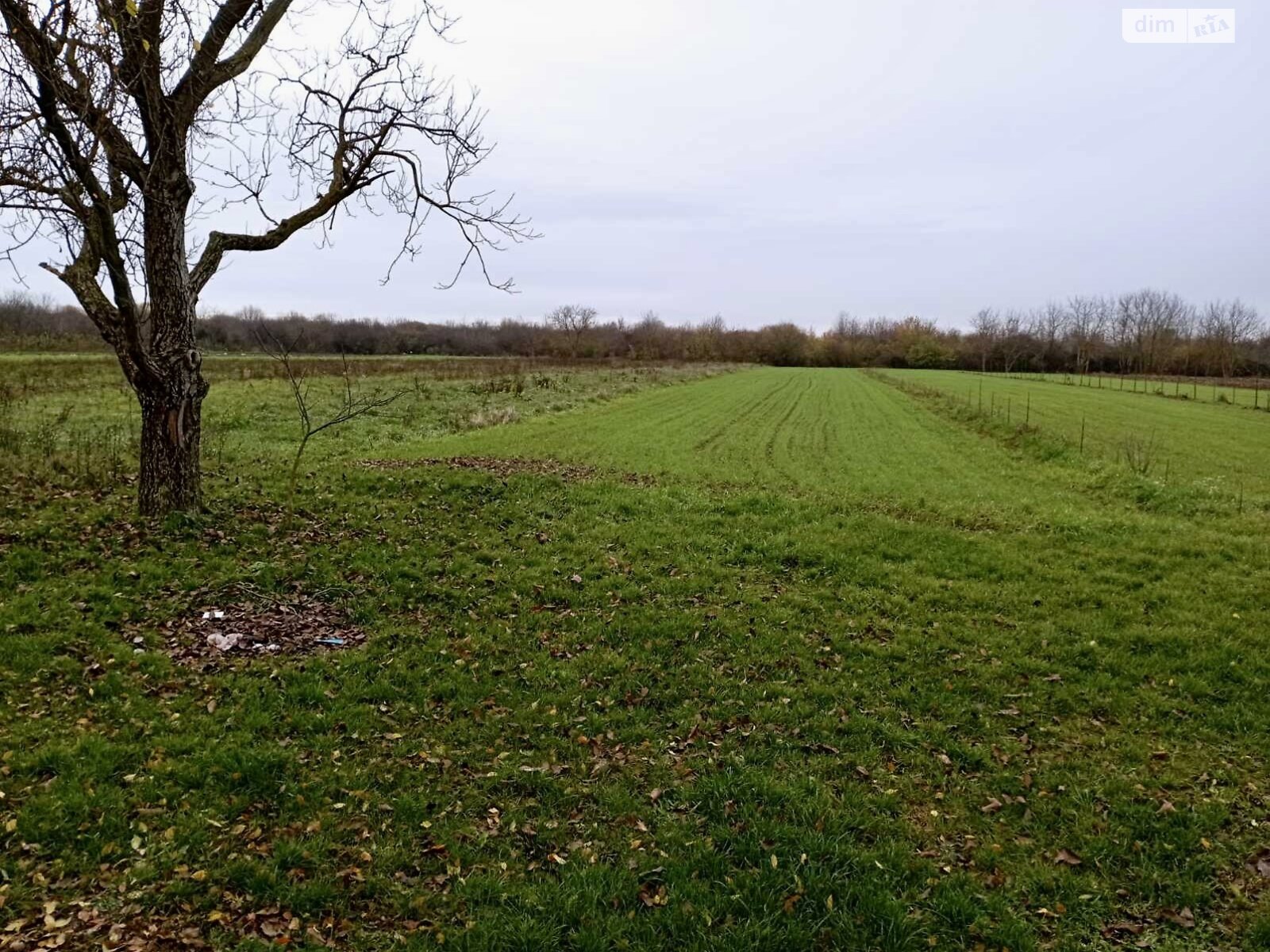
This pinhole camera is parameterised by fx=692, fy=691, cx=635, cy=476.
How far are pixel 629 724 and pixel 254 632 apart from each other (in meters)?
4.31

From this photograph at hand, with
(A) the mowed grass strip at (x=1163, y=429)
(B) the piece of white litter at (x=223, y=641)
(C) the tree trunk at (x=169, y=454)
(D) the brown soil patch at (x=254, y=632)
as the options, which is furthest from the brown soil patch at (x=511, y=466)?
(A) the mowed grass strip at (x=1163, y=429)

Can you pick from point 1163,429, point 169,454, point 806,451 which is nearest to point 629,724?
point 169,454

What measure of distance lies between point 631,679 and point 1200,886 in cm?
456

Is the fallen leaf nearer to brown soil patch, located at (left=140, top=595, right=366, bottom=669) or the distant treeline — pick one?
brown soil patch, located at (left=140, top=595, right=366, bottom=669)

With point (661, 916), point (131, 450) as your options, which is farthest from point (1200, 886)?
point (131, 450)

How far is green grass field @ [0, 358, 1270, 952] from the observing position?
13.9 feet

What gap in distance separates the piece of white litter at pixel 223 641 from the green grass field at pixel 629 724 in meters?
0.51

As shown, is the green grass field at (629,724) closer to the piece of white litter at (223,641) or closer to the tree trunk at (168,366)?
the piece of white litter at (223,641)

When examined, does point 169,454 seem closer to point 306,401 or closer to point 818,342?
point 306,401

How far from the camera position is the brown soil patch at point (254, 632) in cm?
701

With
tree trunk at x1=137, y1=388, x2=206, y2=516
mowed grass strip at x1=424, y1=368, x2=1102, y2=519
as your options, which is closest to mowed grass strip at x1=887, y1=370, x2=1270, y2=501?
mowed grass strip at x1=424, y1=368, x2=1102, y2=519

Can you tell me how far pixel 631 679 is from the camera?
23.2 ft

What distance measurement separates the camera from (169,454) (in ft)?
31.5

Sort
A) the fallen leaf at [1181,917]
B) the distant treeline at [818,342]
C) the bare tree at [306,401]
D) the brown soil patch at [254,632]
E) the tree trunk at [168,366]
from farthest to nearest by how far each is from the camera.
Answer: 1. the distant treeline at [818,342]
2. the bare tree at [306,401]
3. the tree trunk at [168,366]
4. the brown soil patch at [254,632]
5. the fallen leaf at [1181,917]
